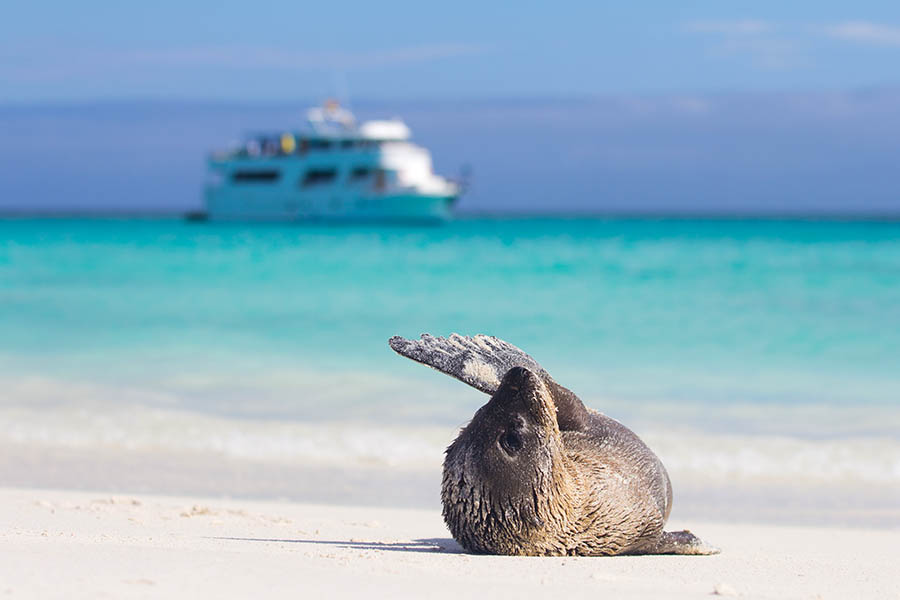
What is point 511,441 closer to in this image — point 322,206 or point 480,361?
point 480,361

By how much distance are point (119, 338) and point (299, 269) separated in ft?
47.2

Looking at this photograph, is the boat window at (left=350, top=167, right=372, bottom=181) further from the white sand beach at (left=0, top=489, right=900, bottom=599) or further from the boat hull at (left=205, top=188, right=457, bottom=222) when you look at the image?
the white sand beach at (left=0, top=489, right=900, bottom=599)

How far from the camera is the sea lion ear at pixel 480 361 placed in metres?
4.40

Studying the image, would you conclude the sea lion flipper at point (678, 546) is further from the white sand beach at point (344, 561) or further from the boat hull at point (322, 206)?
the boat hull at point (322, 206)

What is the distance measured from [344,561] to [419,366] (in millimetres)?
8506

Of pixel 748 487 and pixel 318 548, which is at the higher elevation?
pixel 748 487

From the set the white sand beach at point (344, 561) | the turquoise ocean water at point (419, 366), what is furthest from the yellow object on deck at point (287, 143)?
the white sand beach at point (344, 561)

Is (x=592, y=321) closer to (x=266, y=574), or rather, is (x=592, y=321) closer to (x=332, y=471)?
(x=332, y=471)

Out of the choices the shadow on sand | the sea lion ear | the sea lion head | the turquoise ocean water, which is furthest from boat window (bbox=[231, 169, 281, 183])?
the sea lion head

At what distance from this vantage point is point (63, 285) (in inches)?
1012

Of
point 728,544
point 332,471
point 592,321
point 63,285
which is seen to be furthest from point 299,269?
point 728,544

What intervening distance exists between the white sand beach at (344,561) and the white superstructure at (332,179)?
58674mm

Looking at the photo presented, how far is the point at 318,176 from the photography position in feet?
228

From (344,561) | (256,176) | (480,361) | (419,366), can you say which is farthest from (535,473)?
(256,176)
